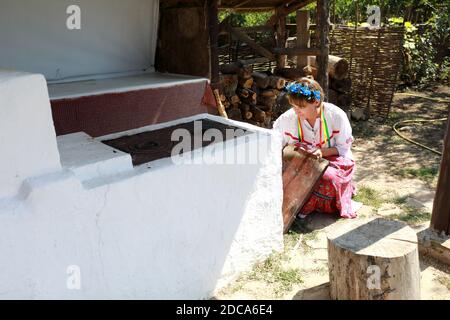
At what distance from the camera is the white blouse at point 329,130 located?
3.76 meters

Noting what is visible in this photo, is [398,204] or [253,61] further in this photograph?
[253,61]

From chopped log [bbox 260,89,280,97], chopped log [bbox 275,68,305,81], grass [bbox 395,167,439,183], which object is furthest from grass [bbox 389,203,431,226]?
chopped log [bbox 275,68,305,81]

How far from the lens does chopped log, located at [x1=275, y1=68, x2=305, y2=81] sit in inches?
255

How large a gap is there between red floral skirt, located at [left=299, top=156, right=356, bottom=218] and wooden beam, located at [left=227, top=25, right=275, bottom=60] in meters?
3.00

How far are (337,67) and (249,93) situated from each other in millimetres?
2164

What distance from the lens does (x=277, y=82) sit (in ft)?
20.4

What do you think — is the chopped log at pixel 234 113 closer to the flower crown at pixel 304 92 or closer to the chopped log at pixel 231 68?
the chopped log at pixel 231 68

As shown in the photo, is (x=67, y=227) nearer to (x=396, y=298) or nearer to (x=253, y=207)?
(x=253, y=207)

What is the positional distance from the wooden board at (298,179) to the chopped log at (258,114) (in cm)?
236

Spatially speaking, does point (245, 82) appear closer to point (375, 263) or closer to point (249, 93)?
point (249, 93)

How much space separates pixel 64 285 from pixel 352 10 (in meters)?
13.2

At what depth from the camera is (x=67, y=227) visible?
2.00 metres

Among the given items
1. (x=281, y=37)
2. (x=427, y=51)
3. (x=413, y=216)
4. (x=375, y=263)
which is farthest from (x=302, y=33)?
(x=427, y=51)
